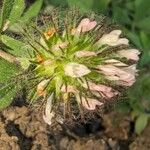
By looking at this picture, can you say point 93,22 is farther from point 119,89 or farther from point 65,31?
point 119,89

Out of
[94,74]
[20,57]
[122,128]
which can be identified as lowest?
[122,128]

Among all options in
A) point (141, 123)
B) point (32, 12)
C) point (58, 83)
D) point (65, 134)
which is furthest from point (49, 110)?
point (141, 123)

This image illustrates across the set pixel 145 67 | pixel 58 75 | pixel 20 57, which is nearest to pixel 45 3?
pixel 145 67

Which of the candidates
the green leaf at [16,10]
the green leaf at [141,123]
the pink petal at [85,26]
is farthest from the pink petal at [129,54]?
the green leaf at [141,123]

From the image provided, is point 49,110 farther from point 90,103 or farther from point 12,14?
point 12,14

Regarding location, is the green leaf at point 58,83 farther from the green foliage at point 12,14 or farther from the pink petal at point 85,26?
the green foliage at point 12,14

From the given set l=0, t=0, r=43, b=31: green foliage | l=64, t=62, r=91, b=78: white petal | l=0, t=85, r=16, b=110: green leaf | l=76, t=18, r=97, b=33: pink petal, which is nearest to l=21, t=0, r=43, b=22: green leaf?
l=0, t=0, r=43, b=31: green foliage
